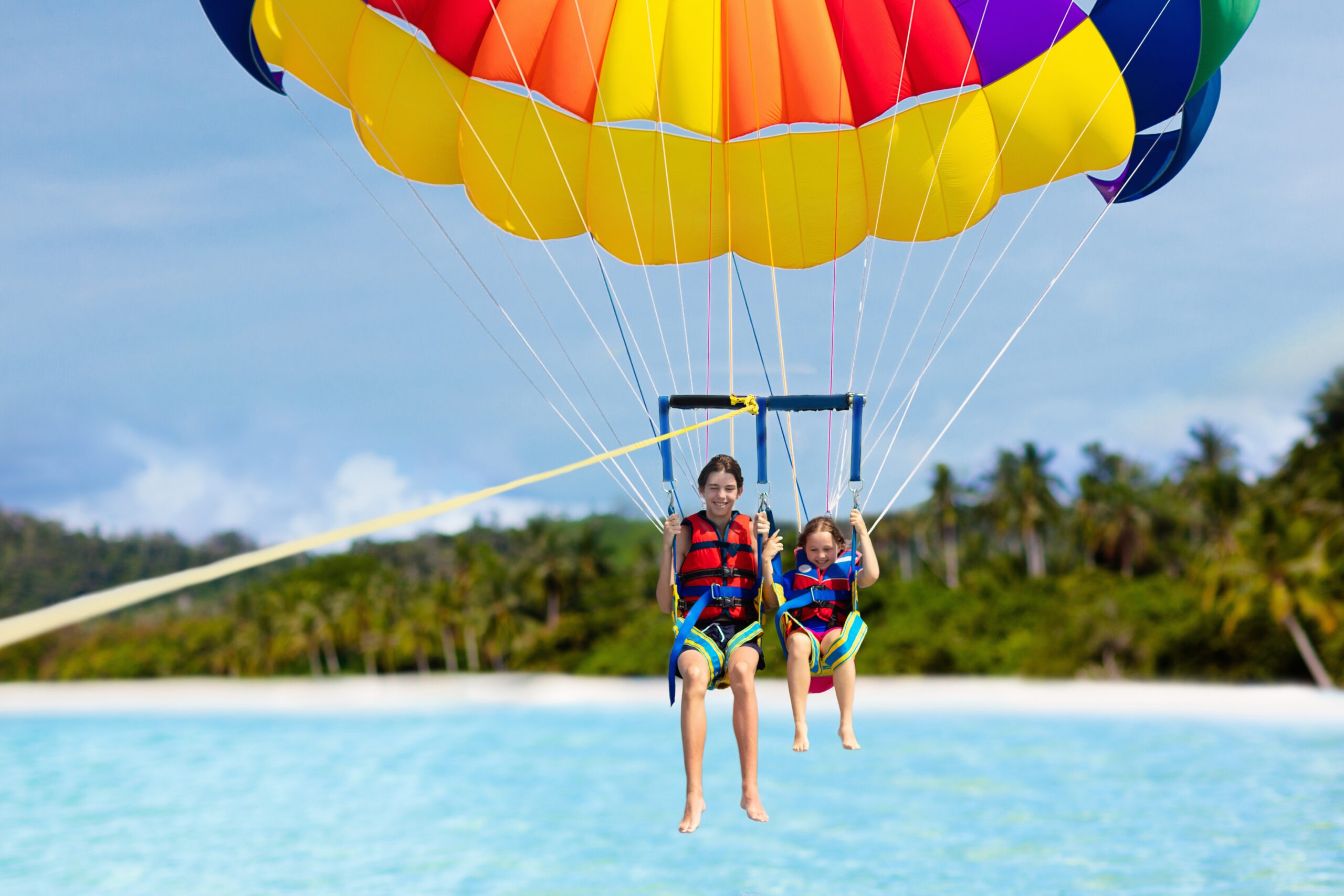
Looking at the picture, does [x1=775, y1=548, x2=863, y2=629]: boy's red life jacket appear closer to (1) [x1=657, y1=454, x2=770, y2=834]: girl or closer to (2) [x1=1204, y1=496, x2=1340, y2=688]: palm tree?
(1) [x1=657, y1=454, x2=770, y2=834]: girl

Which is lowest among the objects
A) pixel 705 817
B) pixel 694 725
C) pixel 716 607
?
pixel 705 817

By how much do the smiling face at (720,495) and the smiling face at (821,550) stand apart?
519 mm

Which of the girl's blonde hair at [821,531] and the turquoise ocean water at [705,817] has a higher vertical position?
the girl's blonde hair at [821,531]

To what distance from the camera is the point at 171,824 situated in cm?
1421

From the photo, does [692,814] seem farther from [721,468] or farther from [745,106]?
[745,106]

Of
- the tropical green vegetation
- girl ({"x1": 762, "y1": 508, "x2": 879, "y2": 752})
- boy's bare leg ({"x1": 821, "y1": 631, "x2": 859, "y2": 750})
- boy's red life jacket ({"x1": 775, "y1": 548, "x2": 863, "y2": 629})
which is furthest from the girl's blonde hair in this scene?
the tropical green vegetation

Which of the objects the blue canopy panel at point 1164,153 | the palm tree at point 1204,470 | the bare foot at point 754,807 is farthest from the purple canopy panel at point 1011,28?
the palm tree at point 1204,470

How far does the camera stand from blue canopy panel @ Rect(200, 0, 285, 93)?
6.29m

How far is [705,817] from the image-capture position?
13312mm

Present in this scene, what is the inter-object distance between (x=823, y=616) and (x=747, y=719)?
72 centimetres

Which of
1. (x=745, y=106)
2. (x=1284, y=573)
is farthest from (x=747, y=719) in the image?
(x=1284, y=573)

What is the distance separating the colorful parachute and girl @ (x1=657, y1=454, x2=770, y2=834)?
7.55ft

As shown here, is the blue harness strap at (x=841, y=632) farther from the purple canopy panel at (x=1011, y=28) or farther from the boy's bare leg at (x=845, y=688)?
the purple canopy panel at (x=1011, y=28)

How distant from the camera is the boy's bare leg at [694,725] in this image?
4.49m
